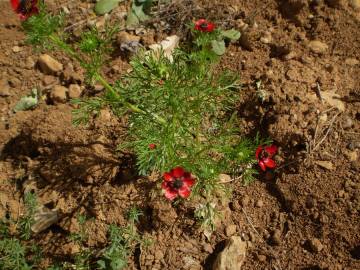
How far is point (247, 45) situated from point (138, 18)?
1.04 metres

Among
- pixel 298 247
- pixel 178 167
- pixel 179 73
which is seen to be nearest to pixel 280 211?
pixel 298 247

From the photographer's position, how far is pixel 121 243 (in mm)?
2828

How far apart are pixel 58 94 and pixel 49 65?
342 mm

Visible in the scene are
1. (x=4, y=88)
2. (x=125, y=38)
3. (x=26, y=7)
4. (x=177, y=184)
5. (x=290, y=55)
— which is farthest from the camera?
(x=125, y=38)

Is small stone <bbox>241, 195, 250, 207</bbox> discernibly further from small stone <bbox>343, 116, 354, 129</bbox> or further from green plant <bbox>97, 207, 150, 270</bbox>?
small stone <bbox>343, 116, 354, 129</bbox>

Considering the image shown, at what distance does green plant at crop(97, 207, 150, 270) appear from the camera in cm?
264

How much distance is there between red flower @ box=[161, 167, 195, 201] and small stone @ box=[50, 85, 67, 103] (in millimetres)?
1379

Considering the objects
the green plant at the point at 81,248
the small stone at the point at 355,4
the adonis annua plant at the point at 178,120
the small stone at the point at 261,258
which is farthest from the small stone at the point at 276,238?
the small stone at the point at 355,4

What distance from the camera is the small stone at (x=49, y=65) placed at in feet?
11.7

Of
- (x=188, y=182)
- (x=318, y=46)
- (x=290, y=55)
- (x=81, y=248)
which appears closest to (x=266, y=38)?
(x=290, y=55)

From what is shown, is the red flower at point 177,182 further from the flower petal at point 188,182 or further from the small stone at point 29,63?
the small stone at point 29,63

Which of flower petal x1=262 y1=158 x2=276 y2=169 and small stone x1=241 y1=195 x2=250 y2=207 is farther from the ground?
flower petal x1=262 y1=158 x2=276 y2=169

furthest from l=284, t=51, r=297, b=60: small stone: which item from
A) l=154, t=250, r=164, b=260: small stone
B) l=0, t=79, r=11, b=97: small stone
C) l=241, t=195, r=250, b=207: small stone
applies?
l=0, t=79, r=11, b=97: small stone

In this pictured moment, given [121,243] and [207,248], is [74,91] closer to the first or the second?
[121,243]
